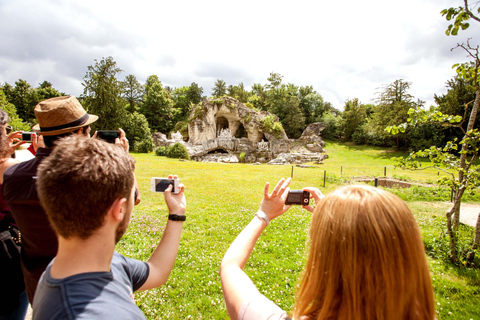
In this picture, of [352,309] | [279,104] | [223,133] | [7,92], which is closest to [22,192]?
[352,309]

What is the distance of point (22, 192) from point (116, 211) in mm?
1333

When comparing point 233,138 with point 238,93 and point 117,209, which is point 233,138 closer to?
point 238,93

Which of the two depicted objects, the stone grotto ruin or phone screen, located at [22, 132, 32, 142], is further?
the stone grotto ruin

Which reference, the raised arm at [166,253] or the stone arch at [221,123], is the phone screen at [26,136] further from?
the stone arch at [221,123]

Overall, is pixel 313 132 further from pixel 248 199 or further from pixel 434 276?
pixel 434 276

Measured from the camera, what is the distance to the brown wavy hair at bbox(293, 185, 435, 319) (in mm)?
1015

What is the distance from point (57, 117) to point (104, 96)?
3973 centimetres

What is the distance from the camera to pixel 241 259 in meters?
1.60

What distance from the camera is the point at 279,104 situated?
52.0 metres

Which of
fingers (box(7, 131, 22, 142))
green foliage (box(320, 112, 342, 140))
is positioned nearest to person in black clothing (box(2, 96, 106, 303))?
fingers (box(7, 131, 22, 142))

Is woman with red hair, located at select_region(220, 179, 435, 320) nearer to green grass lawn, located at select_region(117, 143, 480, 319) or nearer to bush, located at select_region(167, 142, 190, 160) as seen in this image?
green grass lawn, located at select_region(117, 143, 480, 319)

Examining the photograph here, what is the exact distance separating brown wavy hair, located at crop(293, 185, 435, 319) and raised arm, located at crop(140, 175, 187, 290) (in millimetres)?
1248

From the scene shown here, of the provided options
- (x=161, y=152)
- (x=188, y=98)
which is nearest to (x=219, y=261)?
(x=161, y=152)

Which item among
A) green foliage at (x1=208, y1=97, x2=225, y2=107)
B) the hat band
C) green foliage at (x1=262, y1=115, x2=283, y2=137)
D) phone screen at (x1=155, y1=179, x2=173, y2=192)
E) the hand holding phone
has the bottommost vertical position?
the hand holding phone
